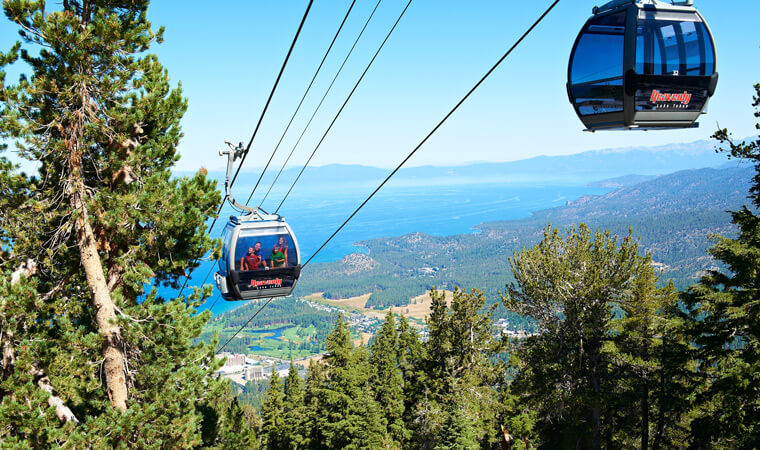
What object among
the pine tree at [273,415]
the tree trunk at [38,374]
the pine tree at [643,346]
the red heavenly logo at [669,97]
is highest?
the red heavenly logo at [669,97]

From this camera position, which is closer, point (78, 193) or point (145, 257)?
point (78, 193)

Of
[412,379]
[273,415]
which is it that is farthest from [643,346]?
[273,415]

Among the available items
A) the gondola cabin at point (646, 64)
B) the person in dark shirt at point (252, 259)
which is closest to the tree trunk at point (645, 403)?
the person in dark shirt at point (252, 259)

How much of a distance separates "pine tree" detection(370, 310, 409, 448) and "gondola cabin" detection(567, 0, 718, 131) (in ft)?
69.9

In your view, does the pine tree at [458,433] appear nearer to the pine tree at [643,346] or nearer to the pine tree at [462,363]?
the pine tree at [462,363]

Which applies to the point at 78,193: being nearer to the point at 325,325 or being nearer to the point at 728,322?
the point at 728,322

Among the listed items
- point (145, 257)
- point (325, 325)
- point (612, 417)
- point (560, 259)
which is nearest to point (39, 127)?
point (145, 257)

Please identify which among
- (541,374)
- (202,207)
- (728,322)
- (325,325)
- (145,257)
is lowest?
(325,325)

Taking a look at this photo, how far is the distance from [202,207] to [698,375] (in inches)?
514

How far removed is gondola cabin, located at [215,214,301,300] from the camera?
8.98 metres

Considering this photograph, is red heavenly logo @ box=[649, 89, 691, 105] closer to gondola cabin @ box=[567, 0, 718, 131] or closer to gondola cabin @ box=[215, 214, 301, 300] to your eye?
gondola cabin @ box=[567, 0, 718, 131]

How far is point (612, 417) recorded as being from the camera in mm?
19109

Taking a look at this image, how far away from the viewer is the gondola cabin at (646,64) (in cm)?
477

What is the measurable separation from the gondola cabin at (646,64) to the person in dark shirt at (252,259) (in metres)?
6.12
